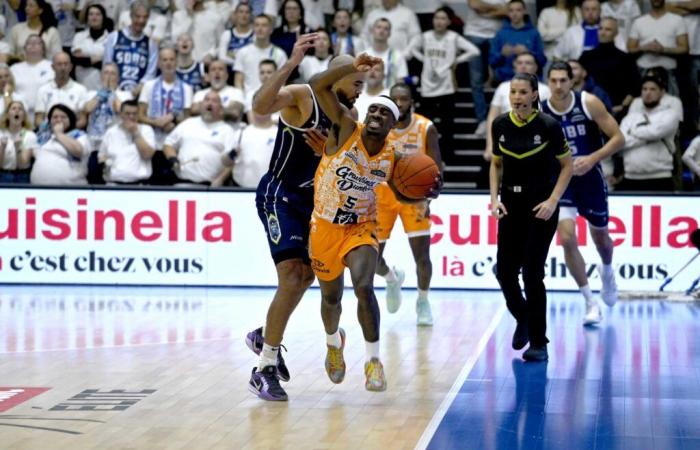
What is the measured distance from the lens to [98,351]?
964cm

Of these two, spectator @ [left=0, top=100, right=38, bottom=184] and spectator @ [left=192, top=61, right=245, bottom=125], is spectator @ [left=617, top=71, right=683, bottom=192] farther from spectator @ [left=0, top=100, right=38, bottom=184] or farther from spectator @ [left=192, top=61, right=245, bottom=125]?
spectator @ [left=0, top=100, right=38, bottom=184]

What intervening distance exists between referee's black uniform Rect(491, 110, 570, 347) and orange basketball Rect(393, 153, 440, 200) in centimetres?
141

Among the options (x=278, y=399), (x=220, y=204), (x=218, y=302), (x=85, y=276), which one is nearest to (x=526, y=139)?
(x=278, y=399)

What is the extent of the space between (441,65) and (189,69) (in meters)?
3.22

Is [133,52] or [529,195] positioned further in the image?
[133,52]

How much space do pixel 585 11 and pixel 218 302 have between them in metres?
6.05

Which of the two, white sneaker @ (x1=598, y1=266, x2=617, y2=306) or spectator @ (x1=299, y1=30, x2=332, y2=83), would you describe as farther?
spectator @ (x1=299, y1=30, x2=332, y2=83)

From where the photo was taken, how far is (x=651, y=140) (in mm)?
14258

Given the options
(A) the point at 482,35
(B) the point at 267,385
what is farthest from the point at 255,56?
(B) the point at 267,385

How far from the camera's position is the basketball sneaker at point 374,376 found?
7406mm

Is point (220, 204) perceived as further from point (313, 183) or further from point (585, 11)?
point (313, 183)

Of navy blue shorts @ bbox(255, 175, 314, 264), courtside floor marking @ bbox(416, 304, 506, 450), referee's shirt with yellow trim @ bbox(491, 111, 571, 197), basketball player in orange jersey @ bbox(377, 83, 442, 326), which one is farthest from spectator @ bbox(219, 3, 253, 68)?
navy blue shorts @ bbox(255, 175, 314, 264)

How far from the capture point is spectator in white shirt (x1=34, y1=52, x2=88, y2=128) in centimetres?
1553

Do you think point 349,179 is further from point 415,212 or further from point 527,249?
point 415,212
